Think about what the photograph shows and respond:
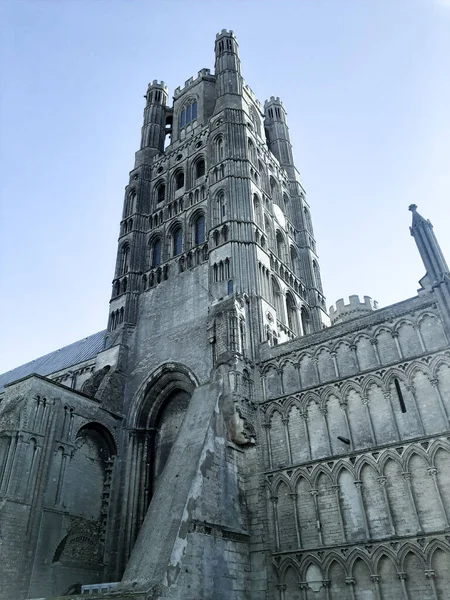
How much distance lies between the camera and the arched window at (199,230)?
28630mm

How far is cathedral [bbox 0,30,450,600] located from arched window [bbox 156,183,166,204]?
4074mm

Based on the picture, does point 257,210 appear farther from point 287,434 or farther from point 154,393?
point 287,434

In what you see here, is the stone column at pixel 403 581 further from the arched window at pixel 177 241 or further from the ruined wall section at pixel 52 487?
the arched window at pixel 177 241

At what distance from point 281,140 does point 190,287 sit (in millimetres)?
18095

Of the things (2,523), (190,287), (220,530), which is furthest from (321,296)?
(2,523)

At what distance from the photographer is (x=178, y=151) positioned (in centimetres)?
3450

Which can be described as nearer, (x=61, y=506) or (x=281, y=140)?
(x=61, y=506)

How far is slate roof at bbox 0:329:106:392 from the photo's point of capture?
129 ft

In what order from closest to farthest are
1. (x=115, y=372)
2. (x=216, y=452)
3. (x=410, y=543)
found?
1. (x=410, y=543)
2. (x=216, y=452)
3. (x=115, y=372)

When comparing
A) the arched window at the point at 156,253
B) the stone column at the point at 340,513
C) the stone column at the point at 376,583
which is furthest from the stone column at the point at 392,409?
the arched window at the point at 156,253

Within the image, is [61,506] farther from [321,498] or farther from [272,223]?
[272,223]

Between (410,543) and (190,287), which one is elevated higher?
(190,287)

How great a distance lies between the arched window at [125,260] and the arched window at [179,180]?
5473 millimetres

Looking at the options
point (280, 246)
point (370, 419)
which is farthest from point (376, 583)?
point (280, 246)
